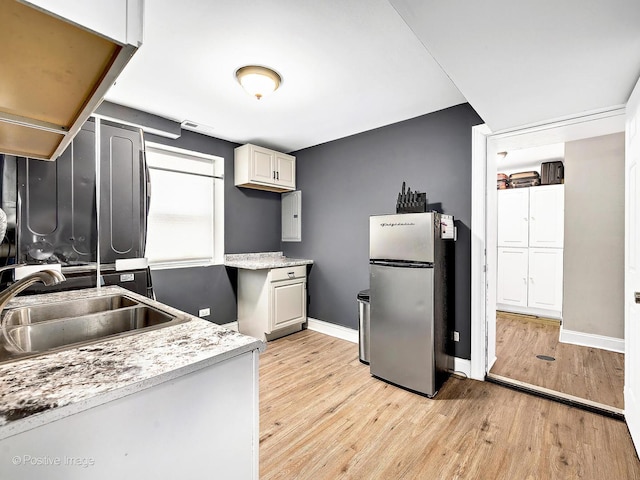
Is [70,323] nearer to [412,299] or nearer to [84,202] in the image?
[84,202]

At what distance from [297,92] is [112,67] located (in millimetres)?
1945

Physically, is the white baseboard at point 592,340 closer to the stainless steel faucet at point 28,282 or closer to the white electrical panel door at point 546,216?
the white electrical panel door at point 546,216

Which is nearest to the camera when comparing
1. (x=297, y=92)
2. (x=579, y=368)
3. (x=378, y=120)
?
(x=297, y=92)

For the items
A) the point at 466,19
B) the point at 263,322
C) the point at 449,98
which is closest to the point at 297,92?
the point at 449,98

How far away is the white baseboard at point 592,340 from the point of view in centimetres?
306

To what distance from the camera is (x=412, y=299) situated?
2352 millimetres

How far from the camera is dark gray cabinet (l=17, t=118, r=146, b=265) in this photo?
71.9 inches

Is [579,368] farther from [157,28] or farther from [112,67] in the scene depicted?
[157,28]

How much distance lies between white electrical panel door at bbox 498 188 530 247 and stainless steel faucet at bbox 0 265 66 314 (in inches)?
208

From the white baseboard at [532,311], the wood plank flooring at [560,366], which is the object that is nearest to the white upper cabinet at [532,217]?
the white baseboard at [532,311]

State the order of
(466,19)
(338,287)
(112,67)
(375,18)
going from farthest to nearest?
Answer: (338,287) < (375,18) < (466,19) < (112,67)

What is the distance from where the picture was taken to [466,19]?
123 cm

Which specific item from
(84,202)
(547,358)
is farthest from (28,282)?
(547,358)

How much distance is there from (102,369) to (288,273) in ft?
9.26
